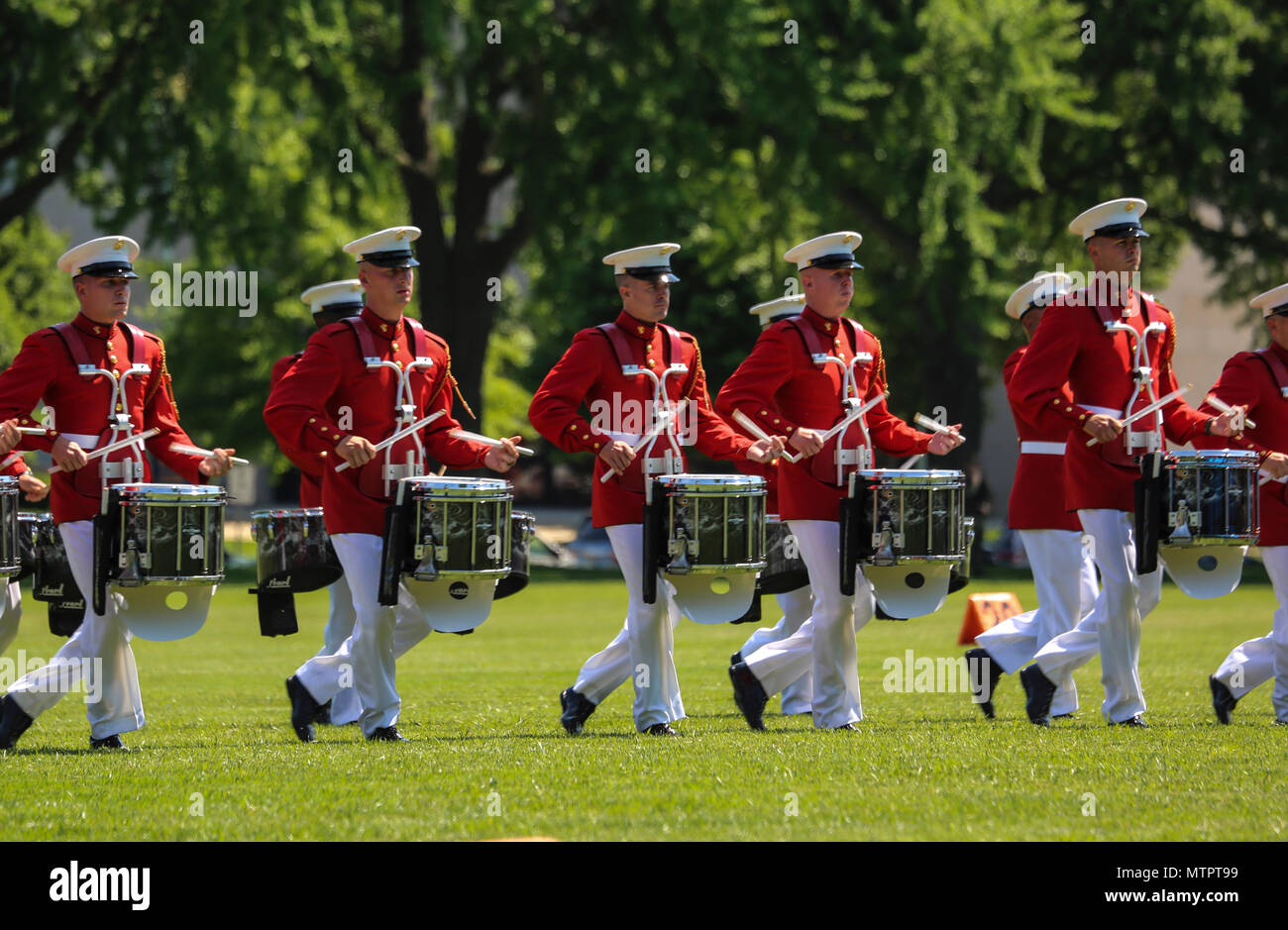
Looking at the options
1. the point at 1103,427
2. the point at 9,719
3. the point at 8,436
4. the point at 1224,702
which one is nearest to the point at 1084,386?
the point at 1103,427

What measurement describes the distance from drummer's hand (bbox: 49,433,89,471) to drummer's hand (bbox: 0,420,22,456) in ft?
0.77

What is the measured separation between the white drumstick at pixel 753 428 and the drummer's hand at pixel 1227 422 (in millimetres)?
2168

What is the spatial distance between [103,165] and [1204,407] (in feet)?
65.2

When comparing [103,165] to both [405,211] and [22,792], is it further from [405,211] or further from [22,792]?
[22,792]

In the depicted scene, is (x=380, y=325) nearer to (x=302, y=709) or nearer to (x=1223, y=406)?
(x=302, y=709)

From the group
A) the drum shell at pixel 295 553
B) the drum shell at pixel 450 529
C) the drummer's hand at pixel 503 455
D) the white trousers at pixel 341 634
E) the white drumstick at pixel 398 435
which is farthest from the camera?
the white trousers at pixel 341 634

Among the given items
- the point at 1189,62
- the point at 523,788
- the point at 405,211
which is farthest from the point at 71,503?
the point at 405,211

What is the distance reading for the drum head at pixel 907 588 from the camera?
10.4 m

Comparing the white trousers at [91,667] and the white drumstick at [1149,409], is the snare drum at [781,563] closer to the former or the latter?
the white drumstick at [1149,409]

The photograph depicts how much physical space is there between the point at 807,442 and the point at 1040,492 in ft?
5.42

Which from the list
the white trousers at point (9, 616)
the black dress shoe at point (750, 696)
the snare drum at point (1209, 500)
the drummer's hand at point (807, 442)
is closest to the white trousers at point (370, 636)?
the white trousers at point (9, 616)

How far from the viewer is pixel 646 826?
24.1ft

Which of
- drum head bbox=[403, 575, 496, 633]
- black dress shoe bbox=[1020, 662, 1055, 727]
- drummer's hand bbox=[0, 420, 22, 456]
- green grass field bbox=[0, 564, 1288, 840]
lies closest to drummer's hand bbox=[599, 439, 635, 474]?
drum head bbox=[403, 575, 496, 633]

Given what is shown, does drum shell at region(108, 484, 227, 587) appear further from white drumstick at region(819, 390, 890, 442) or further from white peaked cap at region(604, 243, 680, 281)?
white drumstick at region(819, 390, 890, 442)
